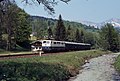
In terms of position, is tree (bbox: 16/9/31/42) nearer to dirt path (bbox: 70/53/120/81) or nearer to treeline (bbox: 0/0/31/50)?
treeline (bbox: 0/0/31/50)

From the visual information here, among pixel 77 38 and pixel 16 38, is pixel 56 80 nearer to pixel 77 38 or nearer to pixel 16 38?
pixel 16 38

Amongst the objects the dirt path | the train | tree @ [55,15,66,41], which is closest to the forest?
tree @ [55,15,66,41]

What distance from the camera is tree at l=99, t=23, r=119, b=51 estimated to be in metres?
126

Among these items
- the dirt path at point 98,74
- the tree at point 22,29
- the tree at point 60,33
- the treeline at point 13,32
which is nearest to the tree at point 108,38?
the tree at point 60,33

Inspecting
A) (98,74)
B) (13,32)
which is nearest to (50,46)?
(13,32)

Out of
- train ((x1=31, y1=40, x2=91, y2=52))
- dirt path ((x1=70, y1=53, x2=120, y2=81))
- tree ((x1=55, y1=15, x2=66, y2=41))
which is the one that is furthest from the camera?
tree ((x1=55, y1=15, x2=66, y2=41))

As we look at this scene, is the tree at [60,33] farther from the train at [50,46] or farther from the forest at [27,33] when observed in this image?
the train at [50,46]

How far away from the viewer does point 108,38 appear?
5044 inches

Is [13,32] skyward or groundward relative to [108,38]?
skyward

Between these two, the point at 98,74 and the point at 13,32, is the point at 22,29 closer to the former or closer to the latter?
the point at 13,32

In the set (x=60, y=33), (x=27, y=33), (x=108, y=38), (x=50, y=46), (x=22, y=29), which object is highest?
(x=22, y=29)

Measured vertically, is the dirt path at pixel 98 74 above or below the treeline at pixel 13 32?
below

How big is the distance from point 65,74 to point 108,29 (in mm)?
101061

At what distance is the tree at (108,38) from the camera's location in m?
126
